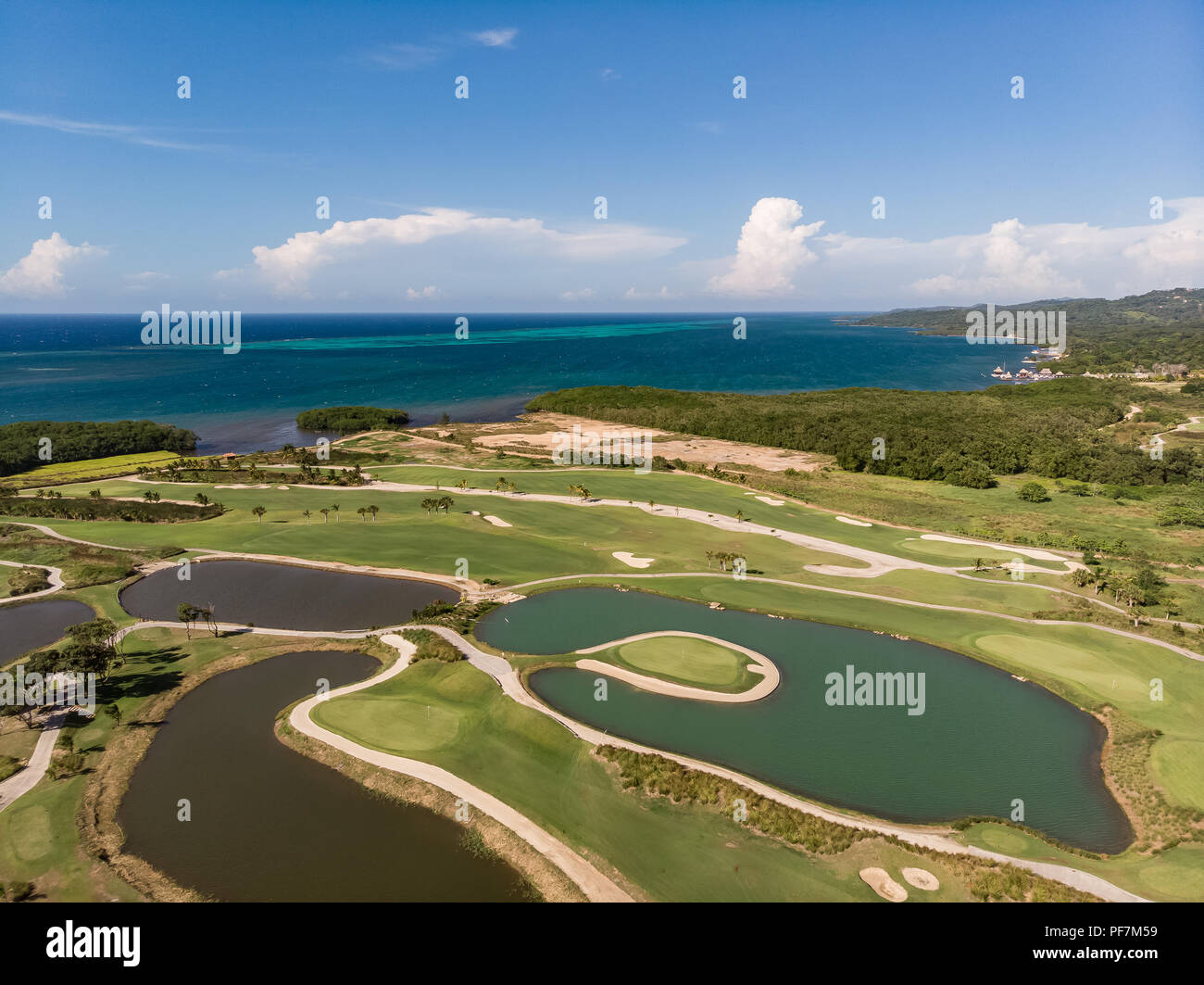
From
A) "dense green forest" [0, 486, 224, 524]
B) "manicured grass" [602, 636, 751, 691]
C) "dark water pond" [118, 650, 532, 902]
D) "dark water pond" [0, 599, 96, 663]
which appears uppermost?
"dense green forest" [0, 486, 224, 524]

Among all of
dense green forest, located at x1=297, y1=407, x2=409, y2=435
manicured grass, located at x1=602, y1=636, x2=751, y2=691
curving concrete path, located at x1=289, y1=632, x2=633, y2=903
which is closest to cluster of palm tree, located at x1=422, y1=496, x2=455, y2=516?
curving concrete path, located at x1=289, y1=632, x2=633, y2=903

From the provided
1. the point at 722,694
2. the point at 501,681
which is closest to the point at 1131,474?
the point at 722,694

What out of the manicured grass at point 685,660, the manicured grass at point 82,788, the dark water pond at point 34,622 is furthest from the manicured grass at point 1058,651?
the dark water pond at point 34,622

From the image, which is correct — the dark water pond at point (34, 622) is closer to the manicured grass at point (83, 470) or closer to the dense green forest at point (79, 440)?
the manicured grass at point (83, 470)

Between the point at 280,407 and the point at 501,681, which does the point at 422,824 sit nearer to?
the point at 501,681

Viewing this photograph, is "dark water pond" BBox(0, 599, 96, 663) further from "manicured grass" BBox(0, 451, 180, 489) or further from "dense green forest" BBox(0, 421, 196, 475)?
"dense green forest" BBox(0, 421, 196, 475)

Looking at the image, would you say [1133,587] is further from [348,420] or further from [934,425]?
[348,420]
